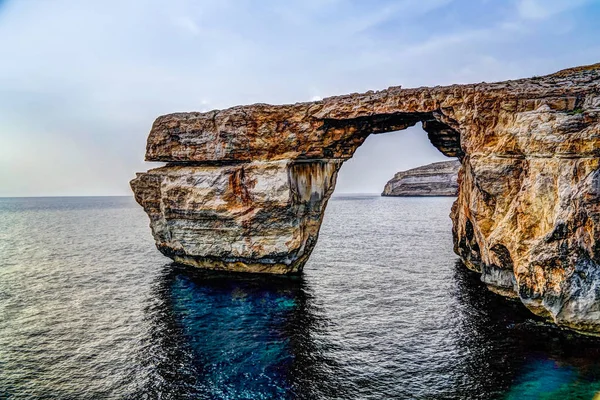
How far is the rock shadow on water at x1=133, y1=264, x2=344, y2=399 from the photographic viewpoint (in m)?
15.2

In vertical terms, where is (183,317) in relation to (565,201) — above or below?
below

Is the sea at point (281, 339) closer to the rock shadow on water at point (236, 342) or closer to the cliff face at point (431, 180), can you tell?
the rock shadow on water at point (236, 342)

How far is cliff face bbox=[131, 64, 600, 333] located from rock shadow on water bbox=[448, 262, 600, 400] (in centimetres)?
124

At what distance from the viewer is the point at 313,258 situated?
38750 mm

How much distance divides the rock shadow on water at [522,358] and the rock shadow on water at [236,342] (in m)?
6.28

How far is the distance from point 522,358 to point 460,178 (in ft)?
63.7

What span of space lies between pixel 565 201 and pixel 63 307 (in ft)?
99.1

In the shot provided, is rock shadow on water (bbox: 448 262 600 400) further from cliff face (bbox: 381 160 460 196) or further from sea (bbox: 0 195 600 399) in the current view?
cliff face (bbox: 381 160 460 196)

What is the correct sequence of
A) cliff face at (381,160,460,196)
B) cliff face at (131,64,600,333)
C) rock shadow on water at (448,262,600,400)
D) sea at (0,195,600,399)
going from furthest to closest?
cliff face at (381,160,460,196), cliff face at (131,64,600,333), sea at (0,195,600,399), rock shadow on water at (448,262,600,400)

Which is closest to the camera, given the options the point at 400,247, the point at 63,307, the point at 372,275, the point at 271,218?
the point at 63,307

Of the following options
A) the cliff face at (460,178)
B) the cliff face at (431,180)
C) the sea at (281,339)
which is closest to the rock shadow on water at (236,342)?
the sea at (281,339)

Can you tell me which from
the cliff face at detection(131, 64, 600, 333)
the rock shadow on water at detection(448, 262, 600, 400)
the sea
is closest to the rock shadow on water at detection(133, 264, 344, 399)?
the sea

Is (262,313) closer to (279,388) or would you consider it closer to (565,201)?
(279,388)

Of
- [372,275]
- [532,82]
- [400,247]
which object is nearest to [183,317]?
[372,275]
